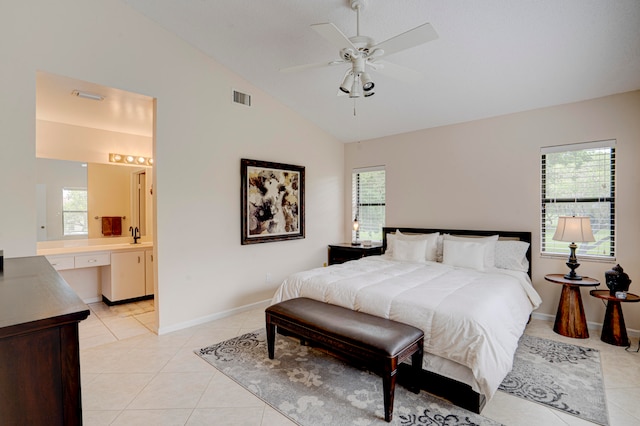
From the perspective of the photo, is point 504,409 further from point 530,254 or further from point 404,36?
point 404,36

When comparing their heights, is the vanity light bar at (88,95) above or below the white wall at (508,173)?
above

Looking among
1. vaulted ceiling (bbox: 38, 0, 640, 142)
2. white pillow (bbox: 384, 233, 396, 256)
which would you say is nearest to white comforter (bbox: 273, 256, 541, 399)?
white pillow (bbox: 384, 233, 396, 256)

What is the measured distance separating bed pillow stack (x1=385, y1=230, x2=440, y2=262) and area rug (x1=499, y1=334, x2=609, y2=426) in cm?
149

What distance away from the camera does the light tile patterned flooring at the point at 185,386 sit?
2.18m

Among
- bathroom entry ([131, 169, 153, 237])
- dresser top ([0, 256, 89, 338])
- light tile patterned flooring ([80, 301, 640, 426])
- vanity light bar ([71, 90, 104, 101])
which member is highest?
vanity light bar ([71, 90, 104, 101])

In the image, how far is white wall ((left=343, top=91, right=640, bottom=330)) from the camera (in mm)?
3477

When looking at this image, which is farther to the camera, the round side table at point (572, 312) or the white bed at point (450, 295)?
the round side table at point (572, 312)

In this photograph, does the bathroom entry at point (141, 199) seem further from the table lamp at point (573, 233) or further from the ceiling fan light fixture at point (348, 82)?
the table lamp at point (573, 233)

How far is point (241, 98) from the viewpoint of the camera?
4312 mm

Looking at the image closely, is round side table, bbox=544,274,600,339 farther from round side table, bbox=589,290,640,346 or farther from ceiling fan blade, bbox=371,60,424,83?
ceiling fan blade, bbox=371,60,424,83

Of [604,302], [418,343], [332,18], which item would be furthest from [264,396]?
[604,302]

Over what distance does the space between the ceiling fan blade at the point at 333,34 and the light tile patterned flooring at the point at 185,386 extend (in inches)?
104

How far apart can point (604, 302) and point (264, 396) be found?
12.6 ft

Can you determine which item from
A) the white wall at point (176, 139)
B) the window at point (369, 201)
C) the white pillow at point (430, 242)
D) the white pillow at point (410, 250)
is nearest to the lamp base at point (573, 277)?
the white pillow at point (430, 242)
